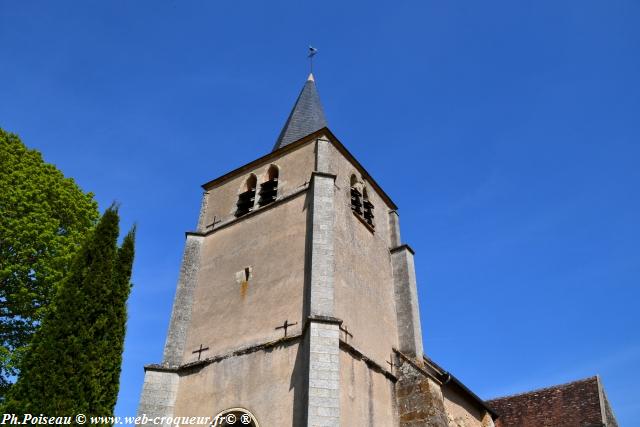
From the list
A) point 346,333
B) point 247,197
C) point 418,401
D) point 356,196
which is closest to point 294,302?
point 346,333

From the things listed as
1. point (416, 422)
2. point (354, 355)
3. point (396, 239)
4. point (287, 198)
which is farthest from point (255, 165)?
point (416, 422)

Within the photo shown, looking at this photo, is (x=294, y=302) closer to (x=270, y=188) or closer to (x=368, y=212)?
(x=270, y=188)

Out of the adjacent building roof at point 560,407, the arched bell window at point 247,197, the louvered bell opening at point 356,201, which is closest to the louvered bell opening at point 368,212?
the louvered bell opening at point 356,201

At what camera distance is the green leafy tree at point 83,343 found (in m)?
8.64

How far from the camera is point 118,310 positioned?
32.4ft

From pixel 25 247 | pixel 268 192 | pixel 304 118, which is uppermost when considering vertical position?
pixel 304 118

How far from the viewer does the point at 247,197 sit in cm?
1568

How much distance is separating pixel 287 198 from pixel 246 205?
1.72 meters

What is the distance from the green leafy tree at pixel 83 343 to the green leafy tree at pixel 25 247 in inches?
153

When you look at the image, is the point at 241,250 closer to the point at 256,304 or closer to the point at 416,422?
the point at 256,304

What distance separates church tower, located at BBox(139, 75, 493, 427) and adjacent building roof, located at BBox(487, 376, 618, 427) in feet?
4.15

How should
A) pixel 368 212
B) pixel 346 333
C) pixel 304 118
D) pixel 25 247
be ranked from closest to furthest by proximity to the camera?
pixel 346 333 → pixel 25 247 → pixel 368 212 → pixel 304 118

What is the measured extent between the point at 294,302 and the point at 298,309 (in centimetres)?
23

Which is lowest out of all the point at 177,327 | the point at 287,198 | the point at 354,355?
the point at 354,355
